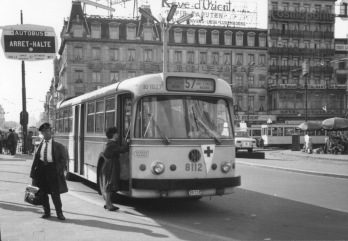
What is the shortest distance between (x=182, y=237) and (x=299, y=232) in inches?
79.7

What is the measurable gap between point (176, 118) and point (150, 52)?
61.3 meters

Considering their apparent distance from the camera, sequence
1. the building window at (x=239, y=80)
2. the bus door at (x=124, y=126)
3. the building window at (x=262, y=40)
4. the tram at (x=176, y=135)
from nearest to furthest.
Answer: the tram at (x=176, y=135) < the bus door at (x=124, y=126) < the building window at (x=239, y=80) < the building window at (x=262, y=40)

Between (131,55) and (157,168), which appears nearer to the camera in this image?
(157,168)

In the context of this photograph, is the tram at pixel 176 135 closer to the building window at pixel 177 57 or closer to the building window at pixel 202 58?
the building window at pixel 177 57

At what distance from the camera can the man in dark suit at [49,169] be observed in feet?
27.2

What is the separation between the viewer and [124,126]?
10.0m

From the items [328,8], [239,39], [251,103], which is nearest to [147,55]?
[239,39]

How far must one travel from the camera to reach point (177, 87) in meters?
9.61

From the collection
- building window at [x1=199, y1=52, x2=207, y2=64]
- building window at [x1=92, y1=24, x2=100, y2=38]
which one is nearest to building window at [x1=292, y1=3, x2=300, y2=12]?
building window at [x1=199, y1=52, x2=207, y2=64]

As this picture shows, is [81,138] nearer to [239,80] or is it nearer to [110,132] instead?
[110,132]

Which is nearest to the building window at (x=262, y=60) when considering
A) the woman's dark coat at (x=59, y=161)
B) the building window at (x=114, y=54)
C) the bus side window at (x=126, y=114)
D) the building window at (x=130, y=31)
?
the building window at (x=130, y=31)

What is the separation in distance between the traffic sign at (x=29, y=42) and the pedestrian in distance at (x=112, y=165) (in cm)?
236

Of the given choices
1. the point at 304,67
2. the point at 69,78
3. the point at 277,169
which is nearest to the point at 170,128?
the point at 277,169

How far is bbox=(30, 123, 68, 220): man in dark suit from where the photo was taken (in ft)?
27.2
